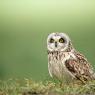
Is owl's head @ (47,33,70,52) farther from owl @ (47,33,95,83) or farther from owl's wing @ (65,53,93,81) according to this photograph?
owl's wing @ (65,53,93,81)

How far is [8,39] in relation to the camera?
74.2 feet

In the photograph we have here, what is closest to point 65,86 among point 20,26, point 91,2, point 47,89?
point 47,89

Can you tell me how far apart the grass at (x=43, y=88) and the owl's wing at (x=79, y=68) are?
1080mm

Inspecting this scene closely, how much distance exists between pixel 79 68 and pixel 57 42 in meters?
0.65

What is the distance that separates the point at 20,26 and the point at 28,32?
1129 millimetres

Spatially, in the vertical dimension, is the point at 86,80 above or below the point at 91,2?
below

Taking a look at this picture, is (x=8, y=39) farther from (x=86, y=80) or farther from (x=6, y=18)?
(x=86, y=80)

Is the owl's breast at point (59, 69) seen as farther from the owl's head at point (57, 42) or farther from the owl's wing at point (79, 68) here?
the owl's head at point (57, 42)

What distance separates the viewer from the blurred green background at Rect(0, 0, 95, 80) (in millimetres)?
17966

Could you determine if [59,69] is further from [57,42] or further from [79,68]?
[57,42]

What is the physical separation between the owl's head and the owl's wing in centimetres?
34

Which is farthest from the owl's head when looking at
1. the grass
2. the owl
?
the grass

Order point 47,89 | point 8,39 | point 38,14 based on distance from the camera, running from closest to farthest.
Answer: point 47,89
point 8,39
point 38,14

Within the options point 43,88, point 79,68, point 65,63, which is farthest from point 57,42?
point 43,88
